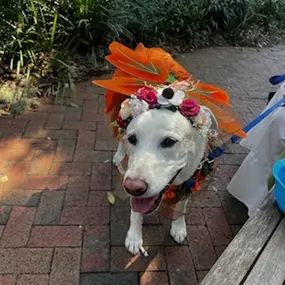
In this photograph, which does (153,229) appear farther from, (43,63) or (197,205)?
(43,63)

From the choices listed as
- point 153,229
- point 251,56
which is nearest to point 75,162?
point 153,229

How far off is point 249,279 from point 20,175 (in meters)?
2.01

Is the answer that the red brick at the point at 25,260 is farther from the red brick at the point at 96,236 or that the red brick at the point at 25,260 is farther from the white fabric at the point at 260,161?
the white fabric at the point at 260,161

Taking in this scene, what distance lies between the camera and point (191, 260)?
2248 mm

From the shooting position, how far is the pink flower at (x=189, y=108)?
1762 mm

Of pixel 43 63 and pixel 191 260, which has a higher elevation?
pixel 191 260

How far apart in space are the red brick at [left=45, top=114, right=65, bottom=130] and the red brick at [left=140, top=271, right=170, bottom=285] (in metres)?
1.84

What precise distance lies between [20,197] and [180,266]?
1.24 metres

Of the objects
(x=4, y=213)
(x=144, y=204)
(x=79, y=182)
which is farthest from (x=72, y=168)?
(x=144, y=204)

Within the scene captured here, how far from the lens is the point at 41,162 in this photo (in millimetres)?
2969

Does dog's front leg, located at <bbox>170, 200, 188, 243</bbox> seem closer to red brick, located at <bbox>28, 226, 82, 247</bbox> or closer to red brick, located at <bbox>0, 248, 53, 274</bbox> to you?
red brick, located at <bbox>28, 226, 82, 247</bbox>

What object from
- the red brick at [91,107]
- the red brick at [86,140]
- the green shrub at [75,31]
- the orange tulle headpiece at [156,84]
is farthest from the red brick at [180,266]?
the green shrub at [75,31]

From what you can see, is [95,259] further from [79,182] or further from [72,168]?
[72,168]

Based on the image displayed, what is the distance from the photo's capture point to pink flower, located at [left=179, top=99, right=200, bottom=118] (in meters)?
1.76
